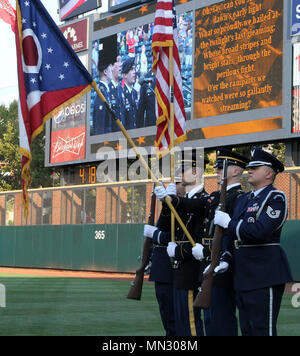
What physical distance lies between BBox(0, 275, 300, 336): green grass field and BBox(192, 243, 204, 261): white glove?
8.93ft

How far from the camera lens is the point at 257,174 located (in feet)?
17.8

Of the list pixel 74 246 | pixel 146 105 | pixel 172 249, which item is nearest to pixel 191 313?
pixel 172 249

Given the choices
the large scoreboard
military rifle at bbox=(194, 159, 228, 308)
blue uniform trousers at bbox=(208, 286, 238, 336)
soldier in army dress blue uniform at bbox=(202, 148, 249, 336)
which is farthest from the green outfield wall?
military rifle at bbox=(194, 159, 228, 308)

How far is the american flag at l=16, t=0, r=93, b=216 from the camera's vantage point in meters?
6.88

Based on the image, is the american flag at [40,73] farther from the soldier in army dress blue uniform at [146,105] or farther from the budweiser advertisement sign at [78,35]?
the budweiser advertisement sign at [78,35]

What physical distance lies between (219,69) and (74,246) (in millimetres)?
10019

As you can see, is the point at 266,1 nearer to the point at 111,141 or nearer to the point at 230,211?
the point at 111,141

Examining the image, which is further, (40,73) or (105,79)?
(105,79)

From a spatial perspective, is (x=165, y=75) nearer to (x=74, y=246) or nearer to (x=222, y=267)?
(x=222, y=267)

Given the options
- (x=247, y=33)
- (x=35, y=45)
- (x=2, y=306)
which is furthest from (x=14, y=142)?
(x=35, y=45)

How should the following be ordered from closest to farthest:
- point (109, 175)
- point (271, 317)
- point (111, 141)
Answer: point (271, 317), point (111, 141), point (109, 175)

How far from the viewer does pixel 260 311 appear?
16.8 ft

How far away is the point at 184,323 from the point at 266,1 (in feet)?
41.6

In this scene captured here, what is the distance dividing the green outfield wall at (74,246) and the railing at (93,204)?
1.39 ft
